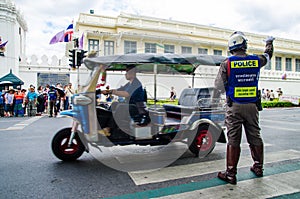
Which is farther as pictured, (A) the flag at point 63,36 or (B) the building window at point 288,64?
(B) the building window at point 288,64

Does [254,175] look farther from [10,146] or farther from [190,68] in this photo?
[10,146]

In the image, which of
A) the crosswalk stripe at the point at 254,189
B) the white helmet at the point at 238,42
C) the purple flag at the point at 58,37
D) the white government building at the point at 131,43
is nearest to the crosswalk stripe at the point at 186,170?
the crosswalk stripe at the point at 254,189


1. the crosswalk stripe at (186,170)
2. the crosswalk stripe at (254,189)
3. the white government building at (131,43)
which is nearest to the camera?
the crosswalk stripe at (254,189)

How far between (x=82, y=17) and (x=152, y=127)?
2209 cm

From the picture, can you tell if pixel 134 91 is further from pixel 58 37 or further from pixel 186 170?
pixel 58 37

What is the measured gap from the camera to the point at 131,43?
26328 mm

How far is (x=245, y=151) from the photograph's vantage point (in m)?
5.55

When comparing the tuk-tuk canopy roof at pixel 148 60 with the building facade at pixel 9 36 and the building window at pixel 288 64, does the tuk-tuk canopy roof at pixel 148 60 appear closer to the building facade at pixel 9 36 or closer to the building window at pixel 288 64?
the building facade at pixel 9 36

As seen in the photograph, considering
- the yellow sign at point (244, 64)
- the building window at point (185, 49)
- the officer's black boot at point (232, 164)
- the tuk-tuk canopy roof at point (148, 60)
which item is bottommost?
the officer's black boot at point (232, 164)

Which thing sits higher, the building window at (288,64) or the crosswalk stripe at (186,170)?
the building window at (288,64)

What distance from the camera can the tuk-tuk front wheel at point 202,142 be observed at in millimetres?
5113

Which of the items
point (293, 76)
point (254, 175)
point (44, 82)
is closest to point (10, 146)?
point (254, 175)

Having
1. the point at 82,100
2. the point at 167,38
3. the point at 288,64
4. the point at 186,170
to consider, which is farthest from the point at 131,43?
the point at 288,64

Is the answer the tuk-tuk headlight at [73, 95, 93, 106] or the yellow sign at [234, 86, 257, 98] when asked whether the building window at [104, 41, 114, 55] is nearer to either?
the tuk-tuk headlight at [73, 95, 93, 106]
